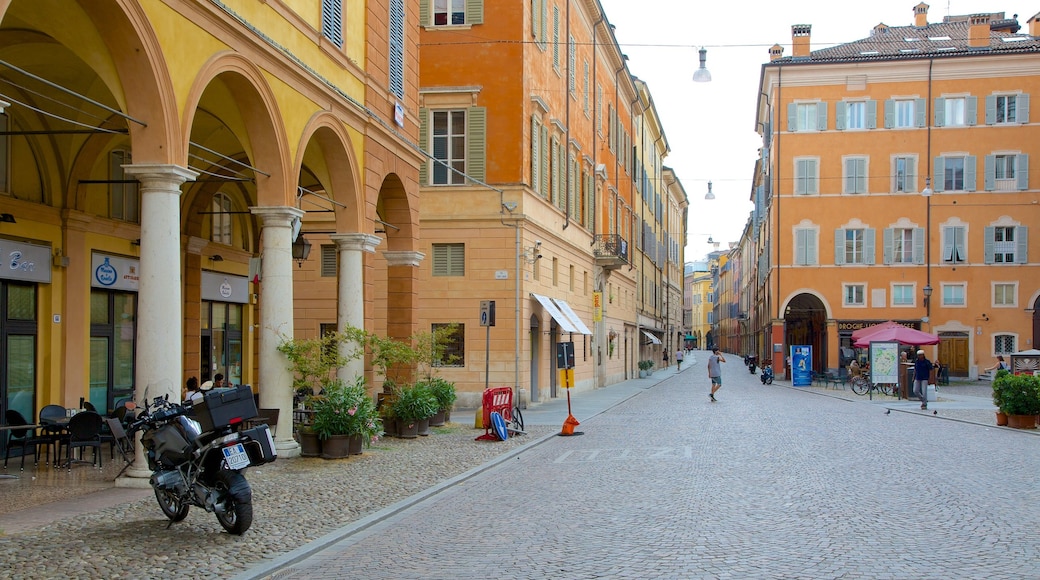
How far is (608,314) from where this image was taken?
44781mm

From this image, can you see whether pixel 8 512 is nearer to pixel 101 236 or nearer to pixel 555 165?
pixel 101 236

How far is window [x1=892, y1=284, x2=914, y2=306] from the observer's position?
160 ft

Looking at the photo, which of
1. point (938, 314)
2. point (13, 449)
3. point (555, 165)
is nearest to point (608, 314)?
point (555, 165)

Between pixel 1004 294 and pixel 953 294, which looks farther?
pixel 953 294

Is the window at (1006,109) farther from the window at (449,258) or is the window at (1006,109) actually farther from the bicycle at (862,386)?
the window at (449,258)

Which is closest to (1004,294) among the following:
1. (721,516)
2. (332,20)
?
(332,20)

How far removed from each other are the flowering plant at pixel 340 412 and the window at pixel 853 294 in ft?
128

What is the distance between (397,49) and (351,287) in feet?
18.1

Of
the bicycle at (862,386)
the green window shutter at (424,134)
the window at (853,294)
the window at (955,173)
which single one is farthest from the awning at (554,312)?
the window at (955,173)

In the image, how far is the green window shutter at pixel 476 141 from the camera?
27031 millimetres

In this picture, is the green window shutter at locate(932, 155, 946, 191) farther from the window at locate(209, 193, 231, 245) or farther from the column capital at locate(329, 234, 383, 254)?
the column capital at locate(329, 234, 383, 254)

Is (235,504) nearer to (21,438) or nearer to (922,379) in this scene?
(21,438)

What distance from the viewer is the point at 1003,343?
48.6 m

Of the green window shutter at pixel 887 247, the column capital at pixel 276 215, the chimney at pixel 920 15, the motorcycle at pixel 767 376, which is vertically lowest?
the motorcycle at pixel 767 376
